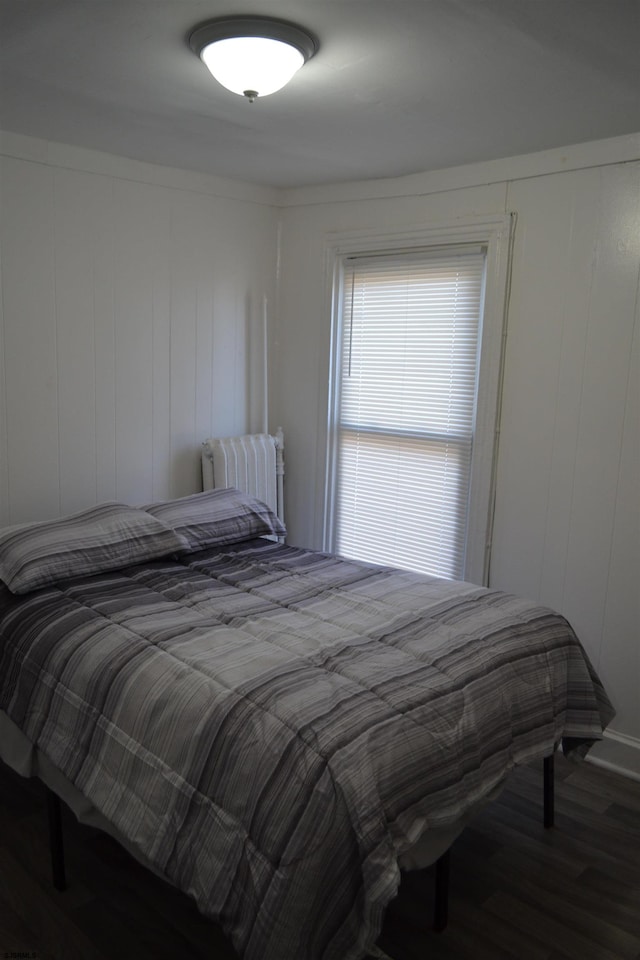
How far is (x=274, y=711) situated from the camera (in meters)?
1.68

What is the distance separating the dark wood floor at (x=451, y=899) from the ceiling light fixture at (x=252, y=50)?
2314 mm

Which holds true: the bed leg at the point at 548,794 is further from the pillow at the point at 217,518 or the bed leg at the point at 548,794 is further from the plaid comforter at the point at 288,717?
the pillow at the point at 217,518

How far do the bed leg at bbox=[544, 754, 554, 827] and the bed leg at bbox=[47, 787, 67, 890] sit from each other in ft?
5.09

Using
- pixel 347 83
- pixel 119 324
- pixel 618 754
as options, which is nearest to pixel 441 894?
pixel 618 754

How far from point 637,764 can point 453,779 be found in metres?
1.46

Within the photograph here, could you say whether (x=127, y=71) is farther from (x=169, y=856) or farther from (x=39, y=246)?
(x=169, y=856)

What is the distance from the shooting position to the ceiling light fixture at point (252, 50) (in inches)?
72.8

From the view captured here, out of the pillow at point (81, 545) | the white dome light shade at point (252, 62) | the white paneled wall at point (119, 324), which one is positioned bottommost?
the pillow at point (81, 545)

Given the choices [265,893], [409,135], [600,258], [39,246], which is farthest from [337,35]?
[265,893]

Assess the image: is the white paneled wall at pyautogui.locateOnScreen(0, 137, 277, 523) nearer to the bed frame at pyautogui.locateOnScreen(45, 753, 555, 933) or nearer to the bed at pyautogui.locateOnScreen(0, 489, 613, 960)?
the bed at pyautogui.locateOnScreen(0, 489, 613, 960)

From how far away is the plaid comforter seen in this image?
1.50m

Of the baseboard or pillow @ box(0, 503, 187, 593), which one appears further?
the baseboard

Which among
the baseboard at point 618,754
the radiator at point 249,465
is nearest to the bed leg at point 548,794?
the baseboard at point 618,754

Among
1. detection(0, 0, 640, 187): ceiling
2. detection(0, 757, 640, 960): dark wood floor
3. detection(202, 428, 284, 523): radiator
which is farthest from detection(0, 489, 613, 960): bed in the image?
detection(0, 0, 640, 187): ceiling
